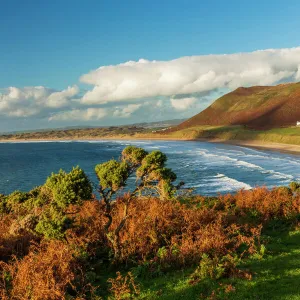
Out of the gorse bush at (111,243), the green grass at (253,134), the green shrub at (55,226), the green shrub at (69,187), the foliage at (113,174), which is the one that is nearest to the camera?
the gorse bush at (111,243)

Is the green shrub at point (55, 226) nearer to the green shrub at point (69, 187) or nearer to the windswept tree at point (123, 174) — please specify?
the green shrub at point (69, 187)

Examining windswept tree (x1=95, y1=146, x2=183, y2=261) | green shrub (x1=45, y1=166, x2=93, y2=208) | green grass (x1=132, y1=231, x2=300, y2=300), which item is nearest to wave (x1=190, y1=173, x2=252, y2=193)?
windswept tree (x1=95, y1=146, x2=183, y2=261)

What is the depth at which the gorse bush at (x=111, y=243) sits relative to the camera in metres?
10.4

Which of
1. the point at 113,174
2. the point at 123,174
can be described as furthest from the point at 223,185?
the point at 113,174

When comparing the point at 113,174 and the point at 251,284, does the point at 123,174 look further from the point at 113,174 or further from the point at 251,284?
the point at 251,284

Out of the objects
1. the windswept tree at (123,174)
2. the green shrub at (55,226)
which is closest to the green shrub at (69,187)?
the windswept tree at (123,174)

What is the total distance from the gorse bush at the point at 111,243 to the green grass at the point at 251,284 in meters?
0.30

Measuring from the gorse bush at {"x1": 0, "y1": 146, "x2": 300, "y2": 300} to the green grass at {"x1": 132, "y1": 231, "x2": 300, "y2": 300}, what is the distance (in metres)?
0.30

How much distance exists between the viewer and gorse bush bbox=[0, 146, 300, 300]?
409 inches

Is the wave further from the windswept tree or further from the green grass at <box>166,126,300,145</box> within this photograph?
the green grass at <box>166,126,300,145</box>

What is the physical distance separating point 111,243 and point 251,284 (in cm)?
603

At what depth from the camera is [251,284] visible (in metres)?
10.6

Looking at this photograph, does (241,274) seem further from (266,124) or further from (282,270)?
(266,124)

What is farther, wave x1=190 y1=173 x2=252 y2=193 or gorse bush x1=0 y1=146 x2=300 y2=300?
wave x1=190 y1=173 x2=252 y2=193
